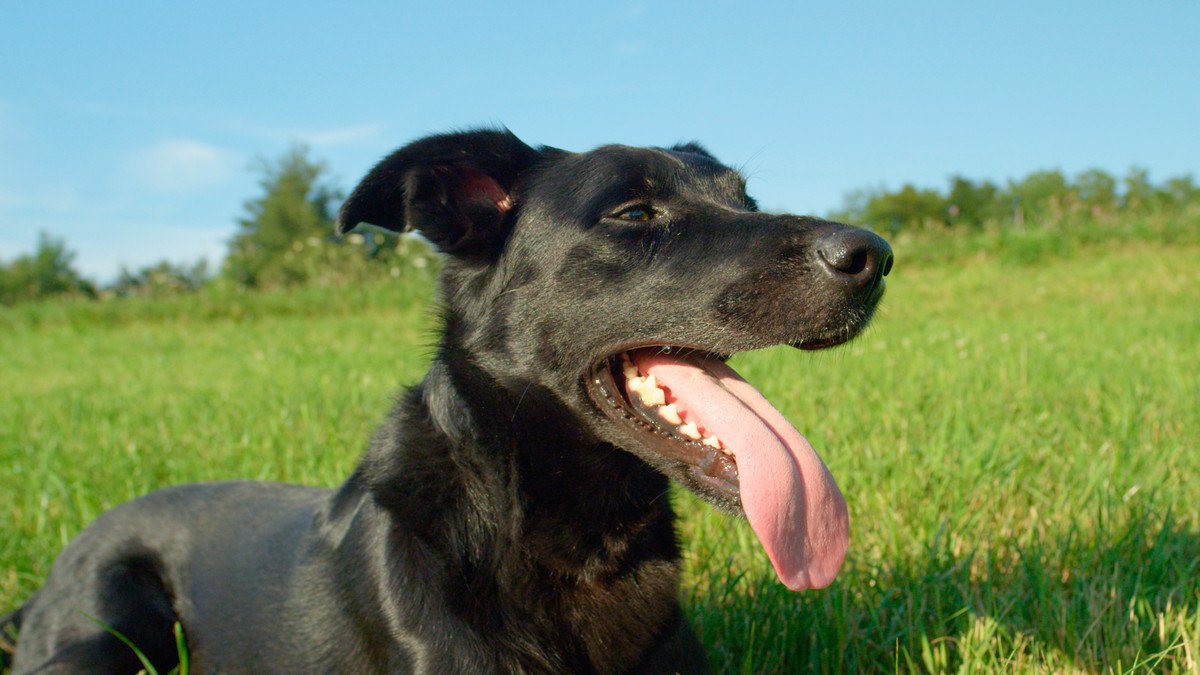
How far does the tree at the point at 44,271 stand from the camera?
45938 millimetres

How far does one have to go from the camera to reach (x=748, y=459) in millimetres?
1953

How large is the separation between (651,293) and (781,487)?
1.79ft

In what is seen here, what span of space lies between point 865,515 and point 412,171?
2134 mm

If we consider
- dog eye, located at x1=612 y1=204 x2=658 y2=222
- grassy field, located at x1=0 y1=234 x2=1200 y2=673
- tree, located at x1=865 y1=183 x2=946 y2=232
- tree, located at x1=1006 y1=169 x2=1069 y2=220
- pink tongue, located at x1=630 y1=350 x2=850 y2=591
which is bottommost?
grassy field, located at x1=0 y1=234 x2=1200 y2=673

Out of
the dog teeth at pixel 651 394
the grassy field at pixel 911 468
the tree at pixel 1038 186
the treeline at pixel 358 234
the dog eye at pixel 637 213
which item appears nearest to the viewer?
the dog teeth at pixel 651 394

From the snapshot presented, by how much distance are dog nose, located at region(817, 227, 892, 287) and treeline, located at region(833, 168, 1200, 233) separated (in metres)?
16.0

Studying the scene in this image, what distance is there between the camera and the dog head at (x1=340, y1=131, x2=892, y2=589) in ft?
6.49

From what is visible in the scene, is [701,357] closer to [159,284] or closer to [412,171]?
[412,171]

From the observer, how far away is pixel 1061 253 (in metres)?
15.4

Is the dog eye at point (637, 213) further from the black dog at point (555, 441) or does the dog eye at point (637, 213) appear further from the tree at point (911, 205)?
the tree at point (911, 205)

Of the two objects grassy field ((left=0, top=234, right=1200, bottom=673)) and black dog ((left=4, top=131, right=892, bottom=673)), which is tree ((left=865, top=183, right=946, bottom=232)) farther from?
black dog ((left=4, top=131, right=892, bottom=673))

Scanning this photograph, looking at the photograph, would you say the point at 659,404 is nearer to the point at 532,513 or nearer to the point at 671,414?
the point at 671,414

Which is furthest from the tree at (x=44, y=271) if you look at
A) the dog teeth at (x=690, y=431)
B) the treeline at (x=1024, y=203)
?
the dog teeth at (x=690, y=431)

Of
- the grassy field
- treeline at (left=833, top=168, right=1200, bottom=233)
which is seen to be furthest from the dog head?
treeline at (left=833, top=168, right=1200, bottom=233)
